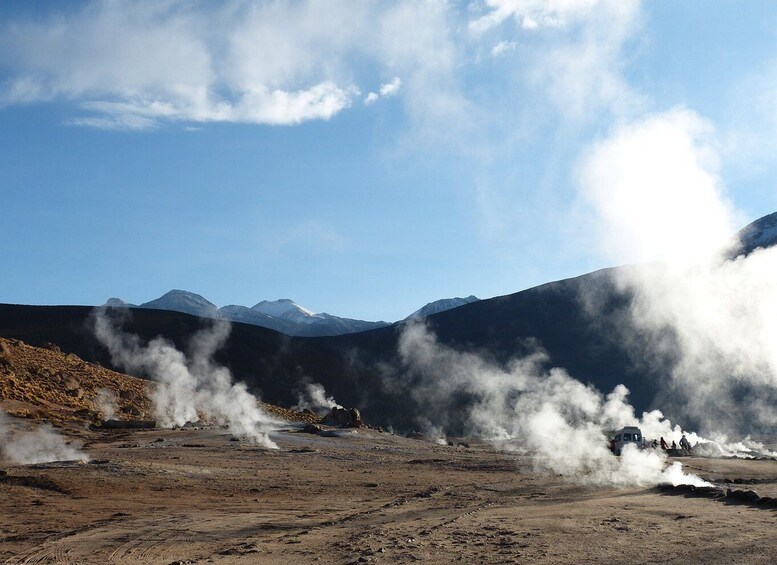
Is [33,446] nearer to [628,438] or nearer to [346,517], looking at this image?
[346,517]

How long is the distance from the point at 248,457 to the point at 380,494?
10.5 m

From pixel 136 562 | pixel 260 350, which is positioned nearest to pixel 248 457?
pixel 136 562

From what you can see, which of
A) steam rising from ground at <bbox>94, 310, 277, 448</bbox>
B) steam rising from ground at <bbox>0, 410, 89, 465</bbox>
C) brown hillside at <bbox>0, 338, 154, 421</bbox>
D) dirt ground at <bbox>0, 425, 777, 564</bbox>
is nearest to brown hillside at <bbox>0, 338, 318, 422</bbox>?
brown hillside at <bbox>0, 338, 154, 421</bbox>

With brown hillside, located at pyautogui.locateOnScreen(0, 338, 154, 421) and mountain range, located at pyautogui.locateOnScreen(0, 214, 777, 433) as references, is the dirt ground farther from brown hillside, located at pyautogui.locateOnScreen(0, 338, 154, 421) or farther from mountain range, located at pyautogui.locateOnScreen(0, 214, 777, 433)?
Answer: mountain range, located at pyautogui.locateOnScreen(0, 214, 777, 433)

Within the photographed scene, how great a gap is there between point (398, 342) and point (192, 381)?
46.3 m

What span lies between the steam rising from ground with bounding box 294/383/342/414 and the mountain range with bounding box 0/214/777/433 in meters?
1.08

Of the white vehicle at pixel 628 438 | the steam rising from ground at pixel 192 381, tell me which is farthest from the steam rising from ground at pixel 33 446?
the white vehicle at pixel 628 438

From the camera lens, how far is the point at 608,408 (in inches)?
3324

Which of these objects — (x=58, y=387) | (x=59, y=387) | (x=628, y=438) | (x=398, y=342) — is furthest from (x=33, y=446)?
(x=398, y=342)

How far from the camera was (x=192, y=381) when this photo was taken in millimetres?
73000

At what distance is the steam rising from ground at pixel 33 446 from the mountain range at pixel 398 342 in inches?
2175

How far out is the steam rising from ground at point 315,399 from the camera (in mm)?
83613

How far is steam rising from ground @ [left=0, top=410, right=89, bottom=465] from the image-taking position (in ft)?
72.9

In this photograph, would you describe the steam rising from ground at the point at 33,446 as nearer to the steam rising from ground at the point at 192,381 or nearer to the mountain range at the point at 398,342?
the steam rising from ground at the point at 192,381
